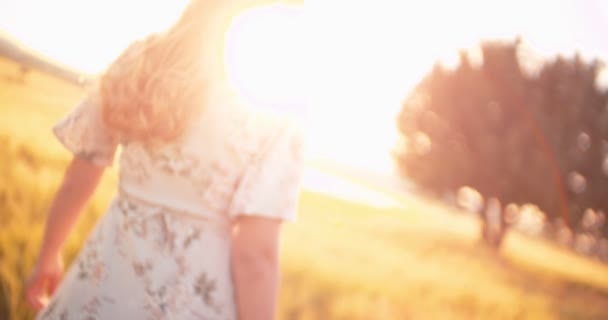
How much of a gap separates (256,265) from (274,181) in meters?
0.20

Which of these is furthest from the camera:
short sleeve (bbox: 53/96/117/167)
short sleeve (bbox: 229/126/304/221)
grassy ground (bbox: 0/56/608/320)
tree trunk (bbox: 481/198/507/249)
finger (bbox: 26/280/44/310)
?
tree trunk (bbox: 481/198/507/249)

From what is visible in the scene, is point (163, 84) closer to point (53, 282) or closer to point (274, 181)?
point (274, 181)

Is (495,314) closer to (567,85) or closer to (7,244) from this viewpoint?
(7,244)

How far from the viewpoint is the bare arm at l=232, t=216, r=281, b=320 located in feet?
3.86

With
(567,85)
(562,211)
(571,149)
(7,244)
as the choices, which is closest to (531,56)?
(567,85)

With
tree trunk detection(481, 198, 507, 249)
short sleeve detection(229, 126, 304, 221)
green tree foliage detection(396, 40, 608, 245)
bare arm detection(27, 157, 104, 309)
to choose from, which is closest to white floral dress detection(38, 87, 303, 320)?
short sleeve detection(229, 126, 304, 221)

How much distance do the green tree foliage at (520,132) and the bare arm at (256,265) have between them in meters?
15.7

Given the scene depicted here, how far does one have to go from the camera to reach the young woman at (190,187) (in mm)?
1186

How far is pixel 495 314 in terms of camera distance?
149 inches

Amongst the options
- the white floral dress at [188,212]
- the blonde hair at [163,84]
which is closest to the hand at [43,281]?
the white floral dress at [188,212]

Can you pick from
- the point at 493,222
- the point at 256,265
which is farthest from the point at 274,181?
the point at 493,222

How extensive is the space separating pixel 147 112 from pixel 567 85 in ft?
54.7

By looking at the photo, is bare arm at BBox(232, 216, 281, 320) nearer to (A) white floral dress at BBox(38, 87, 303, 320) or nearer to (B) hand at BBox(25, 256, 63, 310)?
(A) white floral dress at BBox(38, 87, 303, 320)

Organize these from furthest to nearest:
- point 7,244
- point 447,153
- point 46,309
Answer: point 447,153, point 7,244, point 46,309
